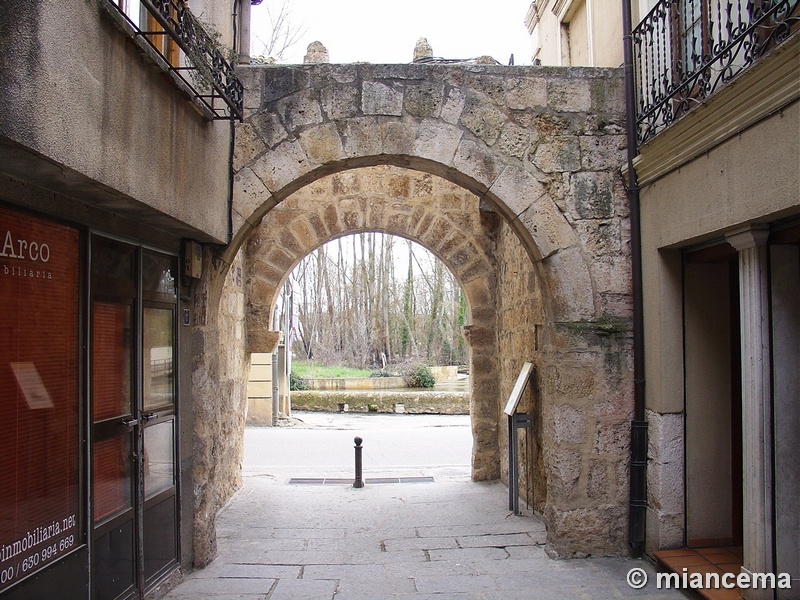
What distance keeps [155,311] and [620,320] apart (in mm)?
2971

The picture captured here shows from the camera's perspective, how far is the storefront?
8.25 feet

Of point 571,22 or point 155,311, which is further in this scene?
point 571,22

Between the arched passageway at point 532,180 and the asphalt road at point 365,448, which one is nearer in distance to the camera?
the arched passageway at point 532,180

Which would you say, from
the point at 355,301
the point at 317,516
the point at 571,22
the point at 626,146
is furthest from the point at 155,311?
the point at 355,301

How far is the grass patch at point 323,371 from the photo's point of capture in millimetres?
22672

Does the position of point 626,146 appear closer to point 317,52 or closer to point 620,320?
point 620,320

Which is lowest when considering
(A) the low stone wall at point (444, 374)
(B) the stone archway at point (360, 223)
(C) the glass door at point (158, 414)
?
(A) the low stone wall at point (444, 374)

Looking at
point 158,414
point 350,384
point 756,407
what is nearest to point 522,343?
point 756,407

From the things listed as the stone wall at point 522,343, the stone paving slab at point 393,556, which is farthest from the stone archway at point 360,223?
the stone paving slab at point 393,556

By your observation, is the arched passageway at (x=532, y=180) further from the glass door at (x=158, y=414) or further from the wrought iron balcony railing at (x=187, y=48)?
the wrought iron balcony railing at (x=187, y=48)

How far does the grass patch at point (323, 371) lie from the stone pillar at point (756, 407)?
1906 centimetres

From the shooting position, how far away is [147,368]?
12.2 ft

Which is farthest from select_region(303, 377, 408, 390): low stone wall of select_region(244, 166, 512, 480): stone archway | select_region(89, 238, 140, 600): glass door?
select_region(89, 238, 140, 600): glass door

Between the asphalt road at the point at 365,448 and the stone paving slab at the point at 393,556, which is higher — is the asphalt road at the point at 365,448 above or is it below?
below
